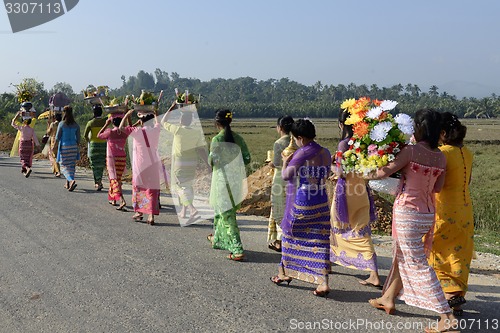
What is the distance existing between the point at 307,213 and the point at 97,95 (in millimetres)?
7195

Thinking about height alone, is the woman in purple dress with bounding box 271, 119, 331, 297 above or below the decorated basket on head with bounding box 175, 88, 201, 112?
below

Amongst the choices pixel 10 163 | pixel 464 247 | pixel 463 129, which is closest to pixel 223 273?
pixel 464 247

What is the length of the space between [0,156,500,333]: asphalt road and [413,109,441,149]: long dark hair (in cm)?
159

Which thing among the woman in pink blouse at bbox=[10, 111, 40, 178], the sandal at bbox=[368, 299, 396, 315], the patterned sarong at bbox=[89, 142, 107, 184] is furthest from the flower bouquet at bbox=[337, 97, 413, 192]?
the woman in pink blouse at bbox=[10, 111, 40, 178]

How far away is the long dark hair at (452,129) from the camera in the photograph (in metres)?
4.83

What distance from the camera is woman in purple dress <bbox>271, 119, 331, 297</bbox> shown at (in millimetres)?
5285

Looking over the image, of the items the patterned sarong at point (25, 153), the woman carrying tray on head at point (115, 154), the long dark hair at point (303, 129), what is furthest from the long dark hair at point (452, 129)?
the patterned sarong at point (25, 153)

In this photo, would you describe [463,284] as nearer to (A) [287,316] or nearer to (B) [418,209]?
(B) [418,209]

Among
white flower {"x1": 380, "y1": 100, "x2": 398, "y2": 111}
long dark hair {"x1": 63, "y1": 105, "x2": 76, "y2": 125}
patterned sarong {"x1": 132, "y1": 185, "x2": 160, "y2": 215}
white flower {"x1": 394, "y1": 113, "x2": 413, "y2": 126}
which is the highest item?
white flower {"x1": 380, "y1": 100, "x2": 398, "y2": 111}

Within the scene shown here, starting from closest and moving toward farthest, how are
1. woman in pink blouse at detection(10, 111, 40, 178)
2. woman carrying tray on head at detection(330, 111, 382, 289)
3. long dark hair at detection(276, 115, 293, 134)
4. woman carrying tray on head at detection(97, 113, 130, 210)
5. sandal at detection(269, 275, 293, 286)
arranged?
1. sandal at detection(269, 275, 293, 286)
2. woman carrying tray on head at detection(330, 111, 382, 289)
3. long dark hair at detection(276, 115, 293, 134)
4. woman carrying tray on head at detection(97, 113, 130, 210)
5. woman in pink blouse at detection(10, 111, 40, 178)

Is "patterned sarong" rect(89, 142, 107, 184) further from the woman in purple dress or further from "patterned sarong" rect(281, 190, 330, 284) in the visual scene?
"patterned sarong" rect(281, 190, 330, 284)

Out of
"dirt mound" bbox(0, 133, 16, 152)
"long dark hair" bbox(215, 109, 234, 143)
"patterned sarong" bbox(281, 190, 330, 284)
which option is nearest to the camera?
"patterned sarong" bbox(281, 190, 330, 284)

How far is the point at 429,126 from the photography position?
452 centimetres

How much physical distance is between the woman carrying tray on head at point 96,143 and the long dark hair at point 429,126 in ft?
25.6
